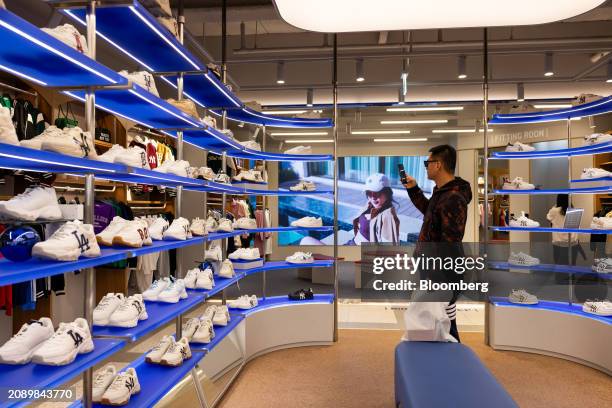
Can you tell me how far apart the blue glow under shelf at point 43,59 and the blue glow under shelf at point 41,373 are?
1.14 meters

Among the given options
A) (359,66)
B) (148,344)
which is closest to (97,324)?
(148,344)

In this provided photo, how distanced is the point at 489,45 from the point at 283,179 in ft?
16.4

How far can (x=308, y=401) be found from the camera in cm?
336

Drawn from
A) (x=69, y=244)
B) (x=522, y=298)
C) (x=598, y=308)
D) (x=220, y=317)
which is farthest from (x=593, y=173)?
(x=69, y=244)

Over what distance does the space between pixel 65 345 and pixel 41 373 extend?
139mm

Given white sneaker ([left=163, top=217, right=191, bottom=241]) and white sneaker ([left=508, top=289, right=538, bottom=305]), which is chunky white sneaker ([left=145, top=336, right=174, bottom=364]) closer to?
white sneaker ([left=163, top=217, right=191, bottom=241])

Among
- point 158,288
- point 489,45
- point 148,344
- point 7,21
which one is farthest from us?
point 489,45

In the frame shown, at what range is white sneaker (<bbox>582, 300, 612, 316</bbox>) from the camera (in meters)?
4.09

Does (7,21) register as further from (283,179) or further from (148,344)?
(283,179)

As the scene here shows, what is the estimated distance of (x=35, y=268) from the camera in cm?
155

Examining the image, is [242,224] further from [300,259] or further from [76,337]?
[76,337]

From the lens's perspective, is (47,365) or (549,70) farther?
(549,70)

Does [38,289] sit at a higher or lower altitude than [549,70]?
lower

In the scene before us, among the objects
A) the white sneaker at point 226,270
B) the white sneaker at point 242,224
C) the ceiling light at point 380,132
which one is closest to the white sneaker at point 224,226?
the white sneaker at point 226,270
